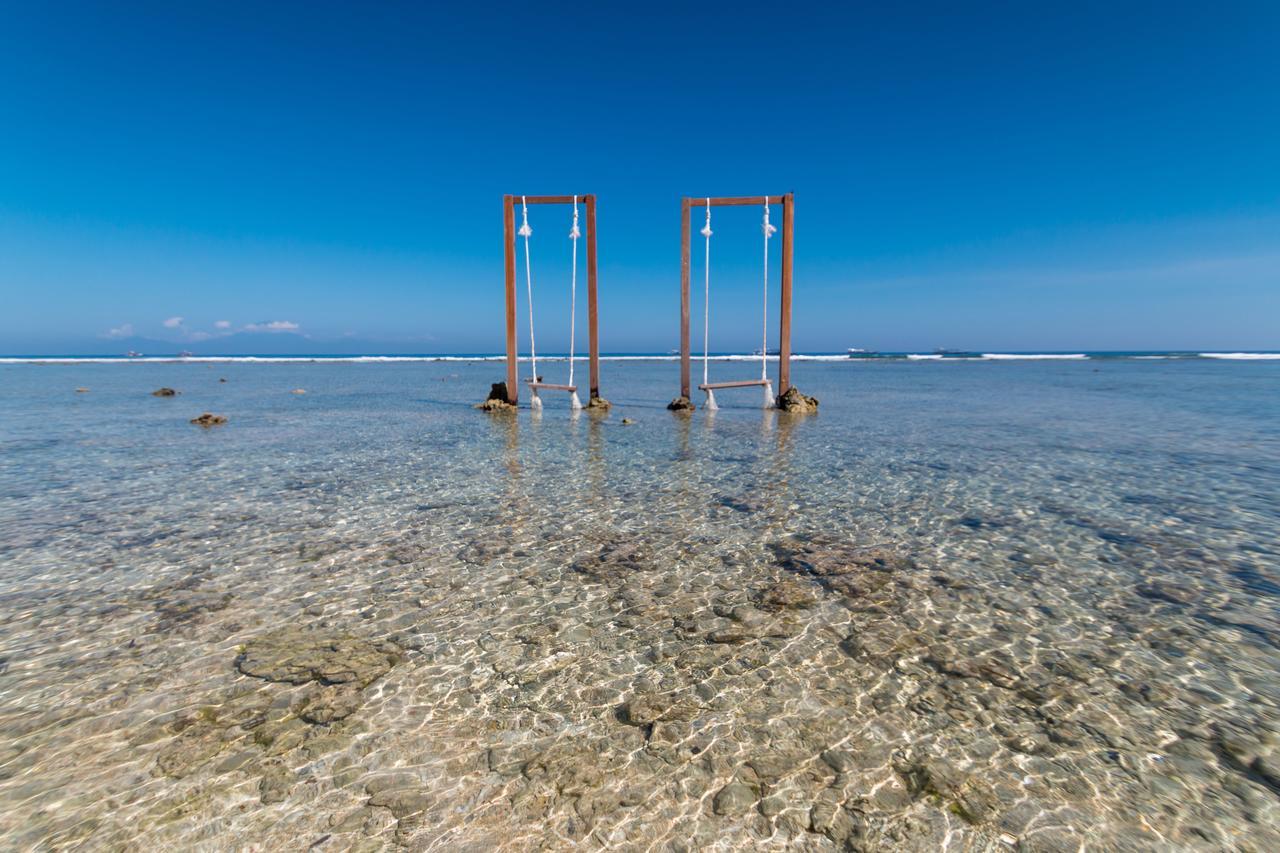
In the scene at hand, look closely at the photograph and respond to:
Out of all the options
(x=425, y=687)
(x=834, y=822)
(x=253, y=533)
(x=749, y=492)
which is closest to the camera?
(x=834, y=822)

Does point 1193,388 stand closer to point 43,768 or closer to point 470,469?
point 470,469

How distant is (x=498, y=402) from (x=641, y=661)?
694 inches

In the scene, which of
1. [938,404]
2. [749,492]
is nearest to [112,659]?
[749,492]

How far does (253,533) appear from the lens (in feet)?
23.1

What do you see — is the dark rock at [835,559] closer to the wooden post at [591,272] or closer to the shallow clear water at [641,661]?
the shallow clear water at [641,661]

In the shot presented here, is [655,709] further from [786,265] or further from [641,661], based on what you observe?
[786,265]

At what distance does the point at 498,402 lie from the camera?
2092 cm

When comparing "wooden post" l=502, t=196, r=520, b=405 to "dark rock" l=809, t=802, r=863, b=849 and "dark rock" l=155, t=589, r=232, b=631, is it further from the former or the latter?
"dark rock" l=809, t=802, r=863, b=849

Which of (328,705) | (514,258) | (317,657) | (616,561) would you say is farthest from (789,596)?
(514,258)

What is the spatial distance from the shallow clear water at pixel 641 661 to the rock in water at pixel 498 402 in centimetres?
1083

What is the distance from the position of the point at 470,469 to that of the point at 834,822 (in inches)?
362

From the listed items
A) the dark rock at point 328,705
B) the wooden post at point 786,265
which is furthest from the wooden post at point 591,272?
the dark rock at point 328,705

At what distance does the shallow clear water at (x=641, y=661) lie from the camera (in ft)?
9.42

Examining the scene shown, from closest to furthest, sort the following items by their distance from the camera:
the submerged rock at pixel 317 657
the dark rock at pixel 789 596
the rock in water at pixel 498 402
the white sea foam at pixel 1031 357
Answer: the submerged rock at pixel 317 657, the dark rock at pixel 789 596, the rock in water at pixel 498 402, the white sea foam at pixel 1031 357
